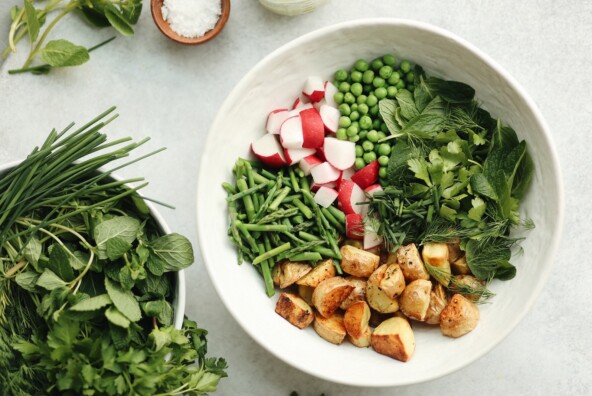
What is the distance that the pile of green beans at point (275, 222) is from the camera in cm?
213

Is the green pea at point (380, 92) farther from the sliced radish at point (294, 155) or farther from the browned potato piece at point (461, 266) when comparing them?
the browned potato piece at point (461, 266)

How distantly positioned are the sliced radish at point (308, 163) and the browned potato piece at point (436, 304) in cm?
56

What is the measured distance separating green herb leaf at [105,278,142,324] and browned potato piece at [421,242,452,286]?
89cm

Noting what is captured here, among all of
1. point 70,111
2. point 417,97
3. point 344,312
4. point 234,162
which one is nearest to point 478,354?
point 344,312

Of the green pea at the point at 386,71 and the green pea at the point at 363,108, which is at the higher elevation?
the green pea at the point at 386,71

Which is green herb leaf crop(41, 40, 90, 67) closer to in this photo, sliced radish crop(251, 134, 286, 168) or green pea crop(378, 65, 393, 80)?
sliced radish crop(251, 134, 286, 168)

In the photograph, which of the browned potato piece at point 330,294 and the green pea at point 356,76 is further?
the green pea at point 356,76

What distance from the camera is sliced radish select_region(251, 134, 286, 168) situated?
7.16 ft

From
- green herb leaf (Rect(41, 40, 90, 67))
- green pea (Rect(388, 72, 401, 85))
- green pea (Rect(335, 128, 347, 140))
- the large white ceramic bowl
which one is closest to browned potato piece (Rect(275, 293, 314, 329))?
→ the large white ceramic bowl

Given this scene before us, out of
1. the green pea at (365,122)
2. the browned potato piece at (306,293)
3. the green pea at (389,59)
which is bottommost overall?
the browned potato piece at (306,293)

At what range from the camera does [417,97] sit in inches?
85.2

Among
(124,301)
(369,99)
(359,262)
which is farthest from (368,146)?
(124,301)

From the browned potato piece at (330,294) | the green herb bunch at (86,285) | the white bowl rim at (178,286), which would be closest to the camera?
the green herb bunch at (86,285)

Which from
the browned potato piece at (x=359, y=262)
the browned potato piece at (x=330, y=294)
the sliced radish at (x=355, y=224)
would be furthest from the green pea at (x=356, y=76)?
the browned potato piece at (x=330, y=294)
